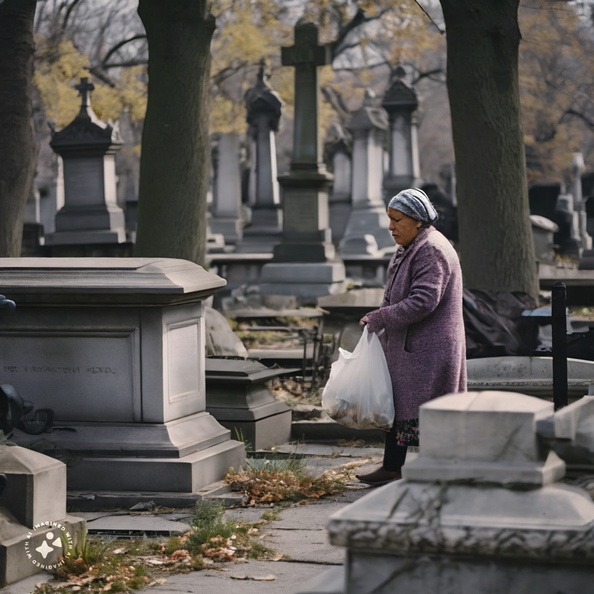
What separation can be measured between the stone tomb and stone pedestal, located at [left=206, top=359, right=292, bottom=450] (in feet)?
3.55

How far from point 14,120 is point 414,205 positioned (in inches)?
276

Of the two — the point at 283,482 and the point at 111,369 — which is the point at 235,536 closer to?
the point at 283,482

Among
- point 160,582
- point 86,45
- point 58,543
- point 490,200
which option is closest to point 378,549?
point 160,582

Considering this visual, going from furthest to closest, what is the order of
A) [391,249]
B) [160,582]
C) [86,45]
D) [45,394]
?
[86,45] → [391,249] → [45,394] → [160,582]

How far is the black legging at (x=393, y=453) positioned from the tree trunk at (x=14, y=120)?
664 centimetres

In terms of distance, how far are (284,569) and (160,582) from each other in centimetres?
56

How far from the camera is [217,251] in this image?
91.0 ft

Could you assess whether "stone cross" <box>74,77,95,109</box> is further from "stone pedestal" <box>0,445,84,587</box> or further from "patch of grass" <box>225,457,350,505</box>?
"stone pedestal" <box>0,445,84,587</box>

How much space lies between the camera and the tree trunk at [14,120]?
13.1 meters

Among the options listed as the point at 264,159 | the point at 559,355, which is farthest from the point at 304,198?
the point at 559,355

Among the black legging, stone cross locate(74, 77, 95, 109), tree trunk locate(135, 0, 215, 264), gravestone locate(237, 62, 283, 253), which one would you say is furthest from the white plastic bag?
gravestone locate(237, 62, 283, 253)

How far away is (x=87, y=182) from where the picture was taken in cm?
2409

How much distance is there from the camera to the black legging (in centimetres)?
744

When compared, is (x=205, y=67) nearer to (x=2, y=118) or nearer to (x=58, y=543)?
(x=2, y=118)
